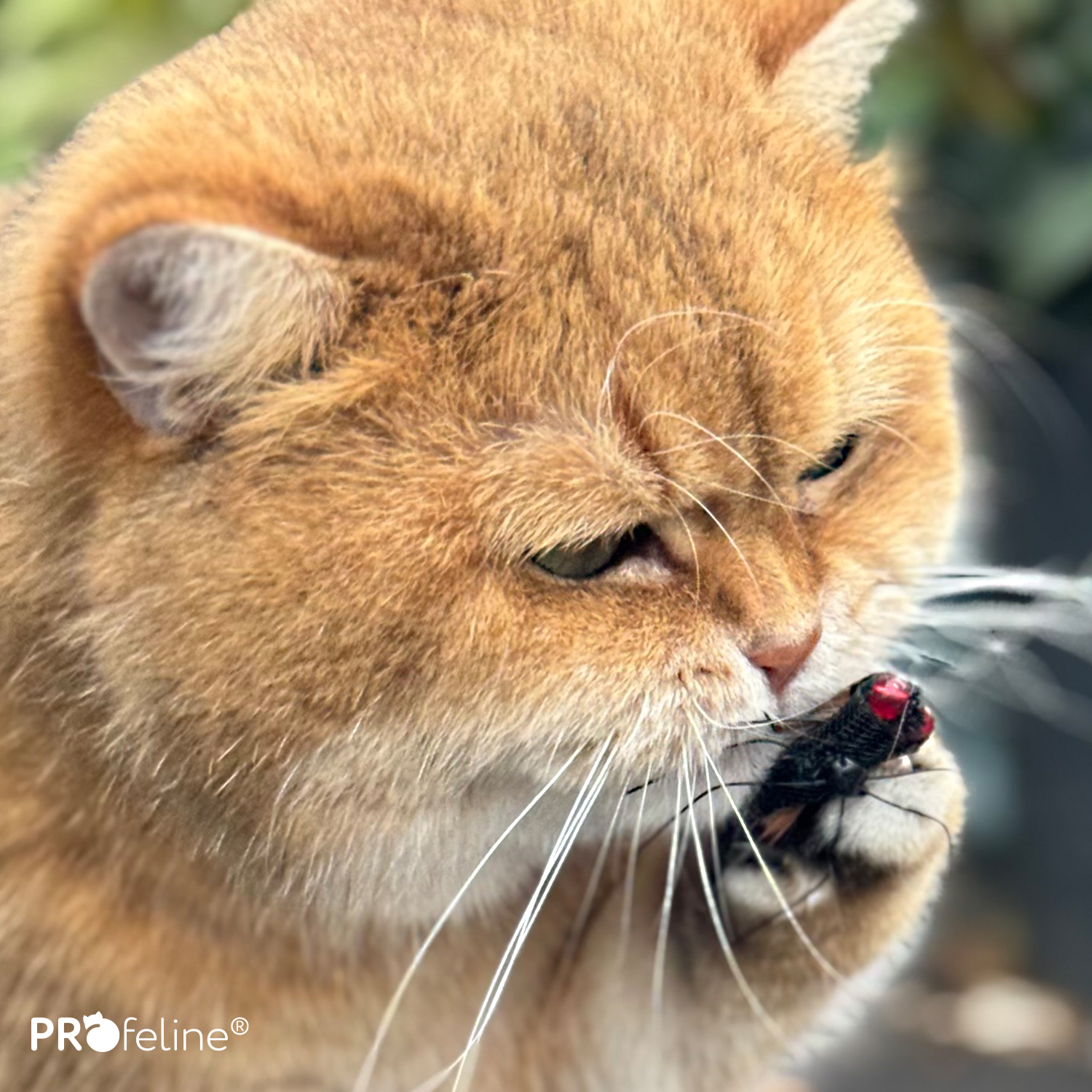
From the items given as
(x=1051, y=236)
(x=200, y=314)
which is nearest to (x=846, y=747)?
(x=200, y=314)

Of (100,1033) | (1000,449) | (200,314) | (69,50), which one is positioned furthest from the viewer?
(1000,449)

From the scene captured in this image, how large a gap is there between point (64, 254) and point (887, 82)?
134 cm

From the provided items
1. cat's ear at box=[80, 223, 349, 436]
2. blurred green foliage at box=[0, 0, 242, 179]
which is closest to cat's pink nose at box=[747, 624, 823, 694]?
cat's ear at box=[80, 223, 349, 436]

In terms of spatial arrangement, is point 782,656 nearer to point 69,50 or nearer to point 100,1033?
point 100,1033

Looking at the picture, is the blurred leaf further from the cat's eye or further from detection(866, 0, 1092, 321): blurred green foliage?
the cat's eye

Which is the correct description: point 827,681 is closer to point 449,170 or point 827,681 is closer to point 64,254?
point 449,170

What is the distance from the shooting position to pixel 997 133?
2.00 m

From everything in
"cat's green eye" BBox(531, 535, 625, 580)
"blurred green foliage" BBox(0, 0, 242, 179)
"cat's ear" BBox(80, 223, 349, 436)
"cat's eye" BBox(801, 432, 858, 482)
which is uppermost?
"blurred green foliage" BBox(0, 0, 242, 179)

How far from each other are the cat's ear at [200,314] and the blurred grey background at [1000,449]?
42cm

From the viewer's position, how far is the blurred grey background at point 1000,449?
1.19 m

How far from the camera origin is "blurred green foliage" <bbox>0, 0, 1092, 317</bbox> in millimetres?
1763

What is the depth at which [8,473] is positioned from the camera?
2.68ft

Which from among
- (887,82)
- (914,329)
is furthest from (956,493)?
(887,82)

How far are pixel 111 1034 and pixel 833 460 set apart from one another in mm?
636
